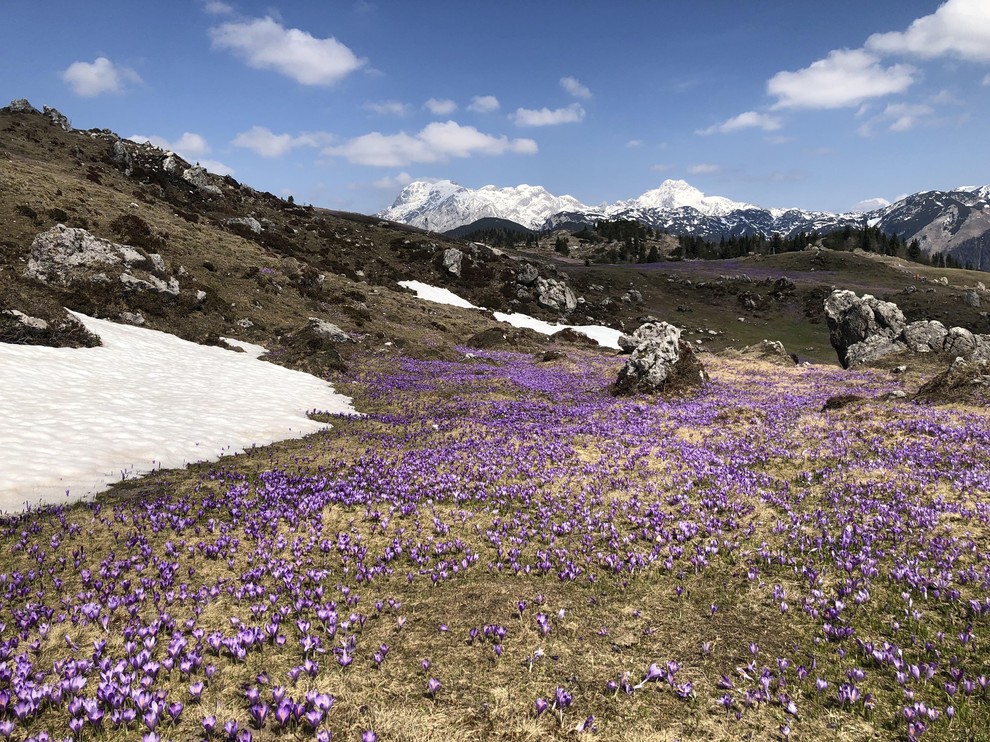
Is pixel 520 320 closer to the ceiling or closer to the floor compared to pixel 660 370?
closer to the ceiling

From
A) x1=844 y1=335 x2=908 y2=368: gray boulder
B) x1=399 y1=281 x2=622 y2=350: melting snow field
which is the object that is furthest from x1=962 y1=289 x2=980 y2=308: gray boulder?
x1=399 y1=281 x2=622 y2=350: melting snow field

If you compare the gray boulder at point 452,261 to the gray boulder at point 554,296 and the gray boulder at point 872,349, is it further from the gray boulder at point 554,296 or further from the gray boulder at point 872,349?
the gray boulder at point 872,349

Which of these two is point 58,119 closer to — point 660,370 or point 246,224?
point 246,224

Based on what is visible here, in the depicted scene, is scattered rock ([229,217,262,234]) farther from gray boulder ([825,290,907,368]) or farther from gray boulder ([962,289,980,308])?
gray boulder ([962,289,980,308])

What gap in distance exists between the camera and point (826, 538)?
8.32 meters

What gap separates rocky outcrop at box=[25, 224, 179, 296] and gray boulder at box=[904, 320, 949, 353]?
56.4 meters

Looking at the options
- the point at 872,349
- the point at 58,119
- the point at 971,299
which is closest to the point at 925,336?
the point at 872,349

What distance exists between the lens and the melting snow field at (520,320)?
6412cm

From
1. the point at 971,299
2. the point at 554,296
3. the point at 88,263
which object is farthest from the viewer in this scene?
the point at 971,299

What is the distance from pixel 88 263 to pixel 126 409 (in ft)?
69.5

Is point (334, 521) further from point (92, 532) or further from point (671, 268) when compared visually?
point (671, 268)

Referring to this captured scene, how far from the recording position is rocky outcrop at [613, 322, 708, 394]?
79.8 feet

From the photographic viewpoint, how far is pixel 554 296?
7975 centimetres

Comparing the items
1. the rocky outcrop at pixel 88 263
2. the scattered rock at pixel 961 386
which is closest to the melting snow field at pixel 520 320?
the rocky outcrop at pixel 88 263
